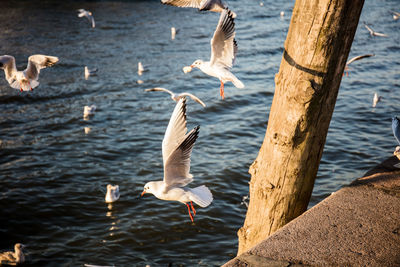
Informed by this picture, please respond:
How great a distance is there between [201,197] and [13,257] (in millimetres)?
3552

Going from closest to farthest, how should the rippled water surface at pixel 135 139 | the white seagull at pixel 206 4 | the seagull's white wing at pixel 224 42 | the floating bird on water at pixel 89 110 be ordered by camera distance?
1. the seagull's white wing at pixel 224 42
2. the white seagull at pixel 206 4
3. the rippled water surface at pixel 135 139
4. the floating bird on water at pixel 89 110

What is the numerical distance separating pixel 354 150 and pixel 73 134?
6.74 metres

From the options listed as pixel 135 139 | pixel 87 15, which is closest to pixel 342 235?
pixel 135 139

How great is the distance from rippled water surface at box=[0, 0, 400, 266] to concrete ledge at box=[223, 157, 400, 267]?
313 cm

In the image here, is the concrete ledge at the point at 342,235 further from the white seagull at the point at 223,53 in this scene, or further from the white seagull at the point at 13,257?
the white seagull at the point at 13,257

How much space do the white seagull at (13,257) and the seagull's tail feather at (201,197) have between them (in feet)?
11.1

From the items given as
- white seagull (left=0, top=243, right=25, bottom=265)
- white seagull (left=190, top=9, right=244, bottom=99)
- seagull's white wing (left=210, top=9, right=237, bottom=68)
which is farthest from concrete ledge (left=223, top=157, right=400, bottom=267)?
white seagull (left=0, top=243, right=25, bottom=265)

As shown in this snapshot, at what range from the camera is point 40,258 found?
255 inches

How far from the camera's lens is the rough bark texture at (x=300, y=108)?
324 centimetres

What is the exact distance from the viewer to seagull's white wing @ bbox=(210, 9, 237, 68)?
4469 millimetres

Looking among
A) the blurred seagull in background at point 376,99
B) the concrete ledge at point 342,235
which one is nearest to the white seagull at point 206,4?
the concrete ledge at point 342,235

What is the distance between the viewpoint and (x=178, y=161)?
394 cm

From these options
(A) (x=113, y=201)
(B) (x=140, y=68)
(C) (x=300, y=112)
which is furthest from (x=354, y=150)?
(B) (x=140, y=68)

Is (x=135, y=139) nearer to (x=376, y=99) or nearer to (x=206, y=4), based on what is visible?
(x=206, y=4)
